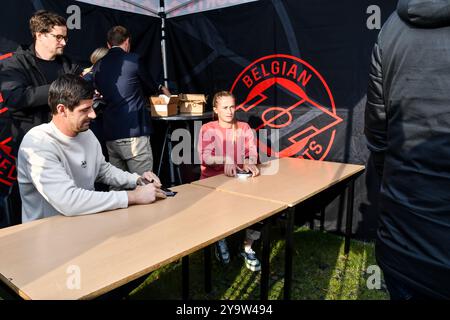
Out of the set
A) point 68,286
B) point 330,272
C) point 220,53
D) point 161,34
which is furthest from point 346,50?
point 68,286

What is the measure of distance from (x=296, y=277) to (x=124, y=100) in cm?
202

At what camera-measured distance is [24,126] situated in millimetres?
2227

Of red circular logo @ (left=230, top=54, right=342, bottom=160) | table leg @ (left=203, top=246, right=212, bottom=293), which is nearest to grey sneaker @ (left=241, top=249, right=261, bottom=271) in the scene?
table leg @ (left=203, top=246, right=212, bottom=293)

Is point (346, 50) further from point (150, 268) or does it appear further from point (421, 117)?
point (150, 268)

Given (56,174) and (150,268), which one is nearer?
(150,268)

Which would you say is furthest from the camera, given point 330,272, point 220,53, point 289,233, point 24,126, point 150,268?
point 220,53

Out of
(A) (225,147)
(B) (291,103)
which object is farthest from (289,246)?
(B) (291,103)

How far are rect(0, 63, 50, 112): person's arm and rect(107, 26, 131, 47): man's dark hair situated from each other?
1.00m

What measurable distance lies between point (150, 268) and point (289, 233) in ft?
3.22

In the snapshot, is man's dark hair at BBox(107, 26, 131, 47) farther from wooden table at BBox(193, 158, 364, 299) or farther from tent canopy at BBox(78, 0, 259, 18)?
wooden table at BBox(193, 158, 364, 299)

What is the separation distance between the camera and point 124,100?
9.81 feet

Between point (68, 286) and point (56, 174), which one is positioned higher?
point (56, 174)

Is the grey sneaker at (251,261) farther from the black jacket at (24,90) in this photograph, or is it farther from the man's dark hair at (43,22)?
the man's dark hair at (43,22)

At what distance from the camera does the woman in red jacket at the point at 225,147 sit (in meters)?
2.63
